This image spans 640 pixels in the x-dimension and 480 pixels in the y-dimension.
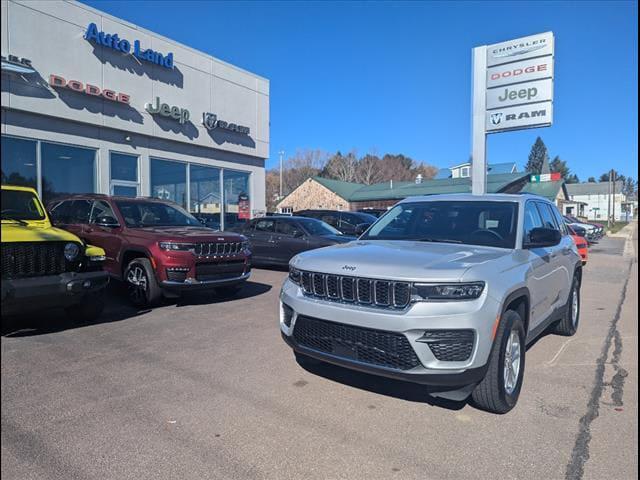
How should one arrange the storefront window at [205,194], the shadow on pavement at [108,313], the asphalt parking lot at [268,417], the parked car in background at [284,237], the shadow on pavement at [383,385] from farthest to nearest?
1. the storefront window at [205,194]
2. the parked car in background at [284,237]
3. the shadow on pavement at [108,313]
4. the shadow on pavement at [383,385]
5. the asphalt parking lot at [268,417]

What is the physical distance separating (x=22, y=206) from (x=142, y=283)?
197 centimetres

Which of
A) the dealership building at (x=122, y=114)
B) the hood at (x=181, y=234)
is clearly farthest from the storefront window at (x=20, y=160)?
the hood at (x=181, y=234)

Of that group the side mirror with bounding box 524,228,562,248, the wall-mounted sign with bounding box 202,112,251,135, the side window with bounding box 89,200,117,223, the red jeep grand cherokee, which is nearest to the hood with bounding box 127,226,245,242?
the red jeep grand cherokee

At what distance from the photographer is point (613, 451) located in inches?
129

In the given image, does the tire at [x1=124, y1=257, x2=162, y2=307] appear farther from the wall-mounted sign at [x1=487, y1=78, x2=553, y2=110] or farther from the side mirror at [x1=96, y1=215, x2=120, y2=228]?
the wall-mounted sign at [x1=487, y1=78, x2=553, y2=110]

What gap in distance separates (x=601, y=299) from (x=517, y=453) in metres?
7.55

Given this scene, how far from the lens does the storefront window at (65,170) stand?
12625mm

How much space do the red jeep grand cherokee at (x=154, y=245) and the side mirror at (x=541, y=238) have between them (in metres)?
4.80

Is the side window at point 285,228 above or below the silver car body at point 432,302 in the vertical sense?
above

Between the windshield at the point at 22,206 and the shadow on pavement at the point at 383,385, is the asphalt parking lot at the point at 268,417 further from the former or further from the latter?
the windshield at the point at 22,206

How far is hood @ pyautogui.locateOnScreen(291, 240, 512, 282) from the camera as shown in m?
3.49

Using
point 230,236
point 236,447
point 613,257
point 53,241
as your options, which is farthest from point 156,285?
point 613,257

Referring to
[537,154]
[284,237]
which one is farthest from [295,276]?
[537,154]

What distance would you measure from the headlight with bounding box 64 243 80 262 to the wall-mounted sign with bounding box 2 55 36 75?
819cm
